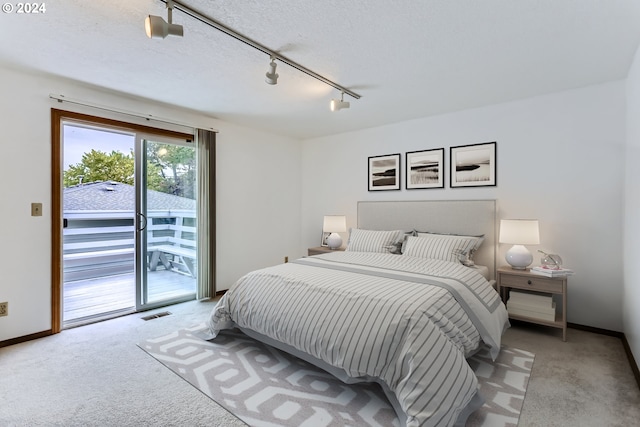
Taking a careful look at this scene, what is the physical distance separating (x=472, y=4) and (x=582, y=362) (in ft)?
8.71

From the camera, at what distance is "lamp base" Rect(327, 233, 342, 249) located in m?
4.44

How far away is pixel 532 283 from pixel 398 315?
1885mm

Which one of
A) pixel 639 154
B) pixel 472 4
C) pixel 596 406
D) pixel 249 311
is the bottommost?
pixel 596 406

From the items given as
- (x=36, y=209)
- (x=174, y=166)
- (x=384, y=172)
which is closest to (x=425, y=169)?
(x=384, y=172)

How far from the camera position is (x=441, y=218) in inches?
150

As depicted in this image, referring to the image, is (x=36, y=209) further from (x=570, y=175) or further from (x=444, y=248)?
(x=570, y=175)

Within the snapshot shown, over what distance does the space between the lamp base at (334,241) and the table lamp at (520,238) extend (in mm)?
2039

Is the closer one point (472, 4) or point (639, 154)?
point (472, 4)

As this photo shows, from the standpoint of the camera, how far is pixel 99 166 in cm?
406

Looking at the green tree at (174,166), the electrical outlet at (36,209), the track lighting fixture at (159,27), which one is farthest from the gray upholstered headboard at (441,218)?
the electrical outlet at (36,209)

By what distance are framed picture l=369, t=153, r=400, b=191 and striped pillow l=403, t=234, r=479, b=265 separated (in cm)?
105

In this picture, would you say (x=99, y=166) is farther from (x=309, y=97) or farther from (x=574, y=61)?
(x=574, y=61)

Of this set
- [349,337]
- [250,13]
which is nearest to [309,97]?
[250,13]

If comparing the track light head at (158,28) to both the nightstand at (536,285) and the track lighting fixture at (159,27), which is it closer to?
the track lighting fixture at (159,27)
